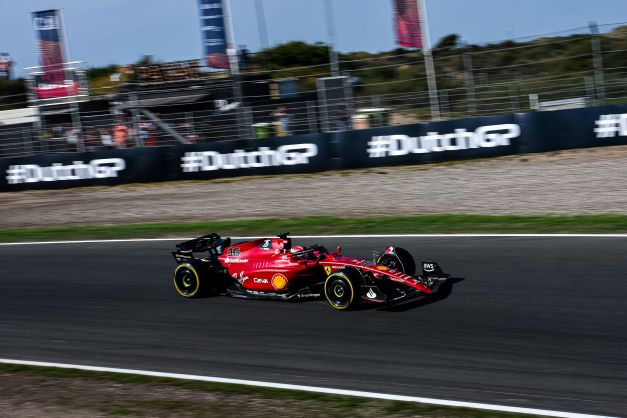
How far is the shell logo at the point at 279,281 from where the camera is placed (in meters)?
8.86

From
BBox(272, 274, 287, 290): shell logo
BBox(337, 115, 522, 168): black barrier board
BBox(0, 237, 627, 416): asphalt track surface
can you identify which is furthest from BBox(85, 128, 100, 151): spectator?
BBox(272, 274, 287, 290): shell logo

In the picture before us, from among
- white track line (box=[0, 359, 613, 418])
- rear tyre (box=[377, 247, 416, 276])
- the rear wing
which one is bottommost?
white track line (box=[0, 359, 613, 418])

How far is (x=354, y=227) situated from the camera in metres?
13.6

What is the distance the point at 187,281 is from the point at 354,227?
4.59 meters

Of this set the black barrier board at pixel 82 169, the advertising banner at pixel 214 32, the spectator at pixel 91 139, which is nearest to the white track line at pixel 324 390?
the black barrier board at pixel 82 169

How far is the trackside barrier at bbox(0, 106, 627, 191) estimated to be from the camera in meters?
19.3

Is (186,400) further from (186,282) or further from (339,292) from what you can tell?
(186,282)

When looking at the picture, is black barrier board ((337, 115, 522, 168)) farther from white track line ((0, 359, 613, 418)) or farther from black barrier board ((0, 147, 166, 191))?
white track line ((0, 359, 613, 418))

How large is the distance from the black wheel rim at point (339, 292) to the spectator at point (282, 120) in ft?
43.8

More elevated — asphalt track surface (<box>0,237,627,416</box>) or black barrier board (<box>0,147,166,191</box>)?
black barrier board (<box>0,147,166,191</box>)

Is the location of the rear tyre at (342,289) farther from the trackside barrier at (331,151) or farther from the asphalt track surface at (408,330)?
the trackside barrier at (331,151)

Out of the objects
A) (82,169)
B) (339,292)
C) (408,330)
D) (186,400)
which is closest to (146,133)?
(82,169)

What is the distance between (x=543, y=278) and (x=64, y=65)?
2320cm

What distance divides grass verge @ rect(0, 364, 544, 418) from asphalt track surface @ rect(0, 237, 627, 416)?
1.05 feet
